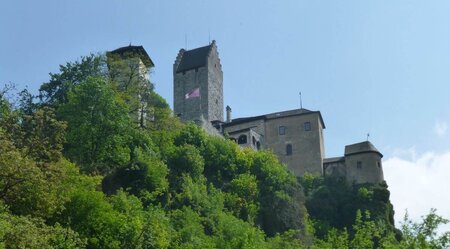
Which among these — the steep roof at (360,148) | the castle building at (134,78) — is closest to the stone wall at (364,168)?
the steep roof at (360,148)

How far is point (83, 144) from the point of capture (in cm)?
4512

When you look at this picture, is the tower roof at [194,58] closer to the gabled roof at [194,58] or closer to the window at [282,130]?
the gabled roof at [194,58]

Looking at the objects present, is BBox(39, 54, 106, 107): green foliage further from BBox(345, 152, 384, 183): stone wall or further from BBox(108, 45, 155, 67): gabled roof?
BBox(345, 152, 384, 183): stone wall

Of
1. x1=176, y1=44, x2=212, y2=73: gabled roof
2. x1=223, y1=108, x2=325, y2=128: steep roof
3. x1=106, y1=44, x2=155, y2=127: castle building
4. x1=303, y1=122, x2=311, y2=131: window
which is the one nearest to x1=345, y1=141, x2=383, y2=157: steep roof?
x1=303, y1=122, x2=311, y2=131: window

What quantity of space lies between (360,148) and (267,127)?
34.0 feet

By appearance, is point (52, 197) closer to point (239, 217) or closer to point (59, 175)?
point (59, 175)

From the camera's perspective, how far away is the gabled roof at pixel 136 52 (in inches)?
2458

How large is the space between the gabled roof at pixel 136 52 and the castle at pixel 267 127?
22 centimetres

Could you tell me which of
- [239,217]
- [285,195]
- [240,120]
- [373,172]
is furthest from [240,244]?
[240,120]

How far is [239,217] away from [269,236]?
297cm

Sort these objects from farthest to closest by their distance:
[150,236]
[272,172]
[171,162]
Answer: [272,172] → [171,162] → [150,236]

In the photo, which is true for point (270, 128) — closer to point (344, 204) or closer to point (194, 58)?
point (344, 204)

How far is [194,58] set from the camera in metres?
80.1

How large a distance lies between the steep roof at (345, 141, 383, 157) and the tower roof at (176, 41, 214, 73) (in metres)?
20.4
